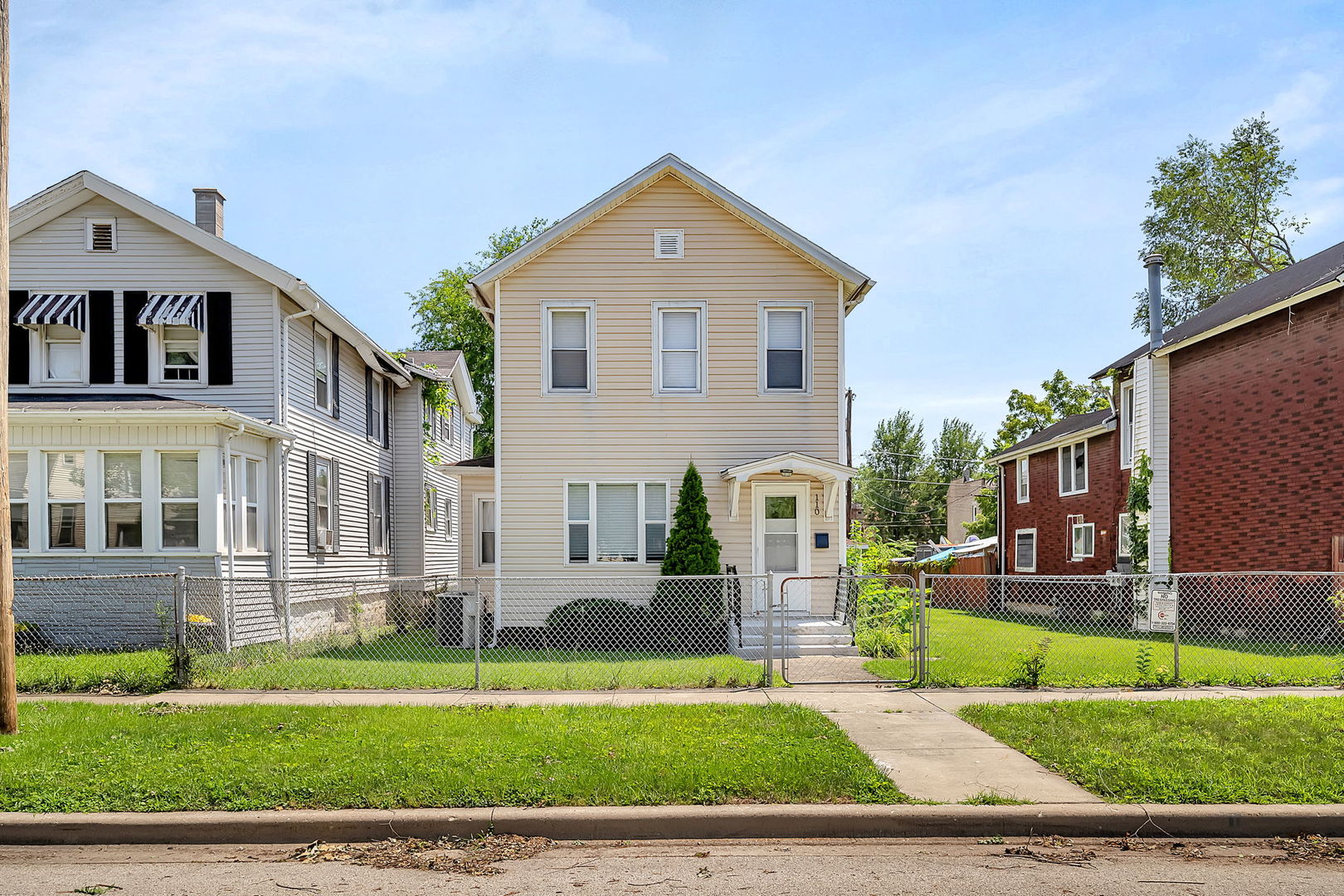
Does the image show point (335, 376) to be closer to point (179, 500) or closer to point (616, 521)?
point (179, 500)

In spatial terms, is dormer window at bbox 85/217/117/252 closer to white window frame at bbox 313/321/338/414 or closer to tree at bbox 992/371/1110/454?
white window frame at bbox 313/321/338/414

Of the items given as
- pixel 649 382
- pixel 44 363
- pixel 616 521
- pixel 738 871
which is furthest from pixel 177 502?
pixel 738 871

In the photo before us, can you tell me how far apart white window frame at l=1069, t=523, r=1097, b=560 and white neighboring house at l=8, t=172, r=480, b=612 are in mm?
19603

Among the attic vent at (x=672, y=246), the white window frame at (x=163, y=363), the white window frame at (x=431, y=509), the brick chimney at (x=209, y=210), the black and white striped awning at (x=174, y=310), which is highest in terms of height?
the brick chimney at (x=209, y=210)

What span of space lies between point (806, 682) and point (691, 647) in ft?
13.8

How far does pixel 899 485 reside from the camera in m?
72.6

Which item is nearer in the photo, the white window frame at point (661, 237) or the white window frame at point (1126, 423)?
the white window frame at point (661, 237)

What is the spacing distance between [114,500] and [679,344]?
9.49 metres

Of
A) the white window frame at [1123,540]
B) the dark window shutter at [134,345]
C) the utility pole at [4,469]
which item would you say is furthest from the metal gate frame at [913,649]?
the white window frame at [1123,540]

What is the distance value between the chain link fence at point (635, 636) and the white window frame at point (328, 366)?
142 inches

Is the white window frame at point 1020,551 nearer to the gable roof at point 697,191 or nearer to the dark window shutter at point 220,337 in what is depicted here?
the gable roof at point 697,191

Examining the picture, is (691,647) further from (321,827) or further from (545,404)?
(321,827)

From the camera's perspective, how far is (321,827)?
6340 millimetres

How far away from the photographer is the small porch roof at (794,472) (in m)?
17.0
